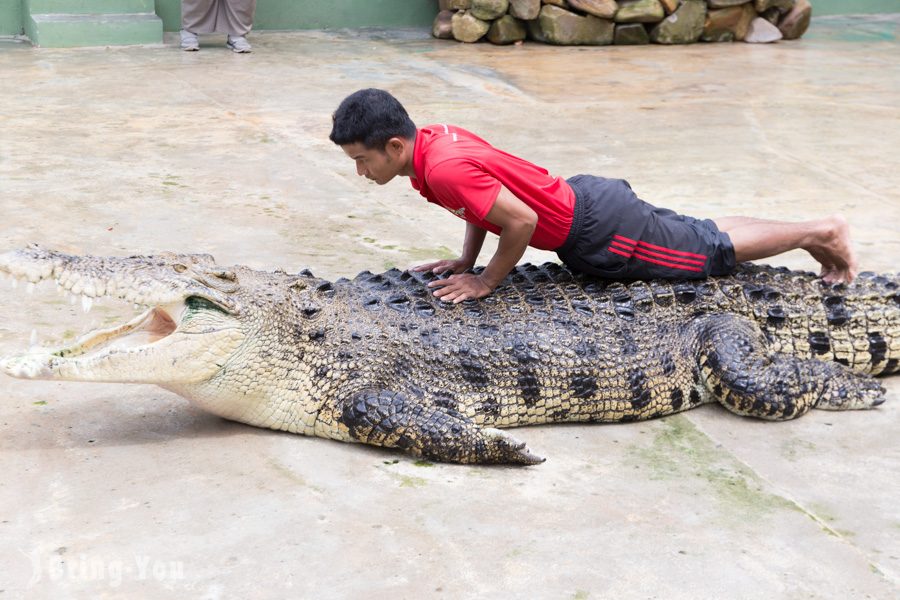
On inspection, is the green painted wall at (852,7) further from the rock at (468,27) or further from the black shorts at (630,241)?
the black shorts at (630,241)

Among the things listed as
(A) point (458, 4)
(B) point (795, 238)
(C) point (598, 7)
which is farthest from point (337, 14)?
(B) point (795, 238)

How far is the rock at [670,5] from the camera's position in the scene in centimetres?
1068

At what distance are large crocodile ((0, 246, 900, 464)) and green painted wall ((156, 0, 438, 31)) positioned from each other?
26.6ft

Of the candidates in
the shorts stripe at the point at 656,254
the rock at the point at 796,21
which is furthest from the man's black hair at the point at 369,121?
the rock at the point at 796,21

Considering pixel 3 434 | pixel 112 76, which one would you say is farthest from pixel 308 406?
pixel 112 76

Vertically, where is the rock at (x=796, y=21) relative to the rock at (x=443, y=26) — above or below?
above

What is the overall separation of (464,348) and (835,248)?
1.41m

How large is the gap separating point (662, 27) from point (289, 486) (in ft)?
29.2

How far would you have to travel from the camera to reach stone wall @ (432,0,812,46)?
414 inches

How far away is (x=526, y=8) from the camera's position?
10469 mm

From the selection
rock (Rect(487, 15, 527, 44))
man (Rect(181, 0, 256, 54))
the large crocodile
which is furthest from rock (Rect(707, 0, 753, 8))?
the large crocodile

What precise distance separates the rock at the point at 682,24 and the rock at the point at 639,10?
0.16 meters

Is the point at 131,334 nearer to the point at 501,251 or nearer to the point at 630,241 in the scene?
the point at 501,251

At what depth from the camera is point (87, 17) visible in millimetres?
9688
